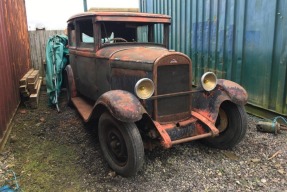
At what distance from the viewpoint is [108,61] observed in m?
4.06

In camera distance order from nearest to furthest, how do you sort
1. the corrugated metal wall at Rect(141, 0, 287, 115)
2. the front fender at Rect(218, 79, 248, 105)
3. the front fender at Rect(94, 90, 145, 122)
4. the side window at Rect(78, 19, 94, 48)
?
1. the front fender at Rect(94, 90, 145, 122)
2. the front fender at Rect(218, 79, 248, 105)
3. the corrugated metal wall at Rect(141, 0, 287, 115)
4. the side window at Rect(78, 19, 94, 48)

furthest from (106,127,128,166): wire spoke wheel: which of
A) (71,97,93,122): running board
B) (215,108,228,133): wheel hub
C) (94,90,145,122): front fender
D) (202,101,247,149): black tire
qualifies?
(215,108,228,133): wheel hub

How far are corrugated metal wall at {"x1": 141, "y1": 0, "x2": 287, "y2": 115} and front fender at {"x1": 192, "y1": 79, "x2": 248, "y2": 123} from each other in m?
1.28

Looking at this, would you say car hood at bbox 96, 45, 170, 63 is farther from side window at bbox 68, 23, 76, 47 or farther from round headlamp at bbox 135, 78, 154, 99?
side window at bbox 68, 23, 76, 47

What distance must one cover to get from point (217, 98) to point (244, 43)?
76.3 inches

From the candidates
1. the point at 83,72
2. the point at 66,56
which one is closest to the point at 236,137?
the point at 83,72

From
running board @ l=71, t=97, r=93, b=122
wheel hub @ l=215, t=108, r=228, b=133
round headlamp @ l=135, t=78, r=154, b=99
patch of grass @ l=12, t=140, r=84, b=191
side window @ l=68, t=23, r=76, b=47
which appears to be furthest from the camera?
side window @ l=68, t=23, r=76, b=47

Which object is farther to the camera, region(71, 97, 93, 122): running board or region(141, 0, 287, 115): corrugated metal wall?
region(141, 0, 287, 115): corrugated metal wall

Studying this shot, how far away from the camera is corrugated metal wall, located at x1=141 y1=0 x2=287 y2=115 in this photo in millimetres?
4500

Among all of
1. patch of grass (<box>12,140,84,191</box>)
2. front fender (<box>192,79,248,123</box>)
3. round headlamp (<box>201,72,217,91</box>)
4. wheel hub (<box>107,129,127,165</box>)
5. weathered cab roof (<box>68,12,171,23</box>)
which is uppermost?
weathered cab roof (<box>68,12,171,23</box>)

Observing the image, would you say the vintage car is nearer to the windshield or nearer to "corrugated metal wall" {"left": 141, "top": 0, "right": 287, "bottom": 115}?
the windshield

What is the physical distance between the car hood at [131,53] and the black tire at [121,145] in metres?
0.87

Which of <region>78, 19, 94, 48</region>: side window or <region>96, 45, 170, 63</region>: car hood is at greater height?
<region>78, 19, 94, 48</region>: side window

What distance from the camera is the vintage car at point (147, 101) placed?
10.3 ft
